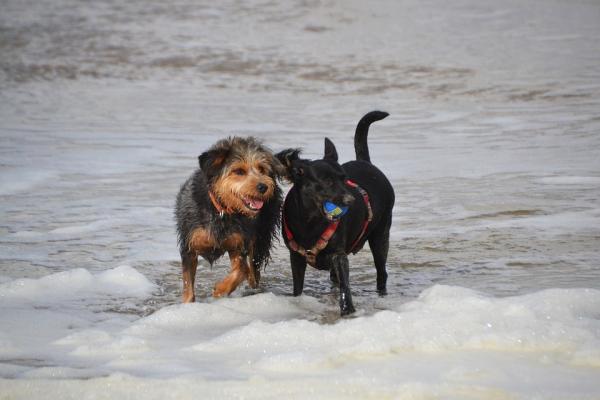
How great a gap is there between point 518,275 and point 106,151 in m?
8.22

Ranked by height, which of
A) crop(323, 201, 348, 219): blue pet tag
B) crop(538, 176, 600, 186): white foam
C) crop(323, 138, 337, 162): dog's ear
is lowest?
crop(538, 176, 600, 186): white foam

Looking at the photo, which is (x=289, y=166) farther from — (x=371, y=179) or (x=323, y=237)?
(x=371, y=179)

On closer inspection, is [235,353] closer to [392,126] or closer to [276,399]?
[276,399]

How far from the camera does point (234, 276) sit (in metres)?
5.94

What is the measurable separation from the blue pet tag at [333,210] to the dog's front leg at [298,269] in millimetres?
546

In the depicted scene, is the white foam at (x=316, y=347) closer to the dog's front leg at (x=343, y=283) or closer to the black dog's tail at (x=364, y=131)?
the dog's front leg at (x=343, y=283)

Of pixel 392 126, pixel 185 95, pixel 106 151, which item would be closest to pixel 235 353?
pixel 106 151

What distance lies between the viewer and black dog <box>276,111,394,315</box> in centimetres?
550

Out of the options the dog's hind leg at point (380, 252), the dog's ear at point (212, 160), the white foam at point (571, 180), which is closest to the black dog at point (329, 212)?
the dog's hind leg at point (380, 252)

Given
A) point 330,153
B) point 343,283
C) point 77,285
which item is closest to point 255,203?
point 330,153

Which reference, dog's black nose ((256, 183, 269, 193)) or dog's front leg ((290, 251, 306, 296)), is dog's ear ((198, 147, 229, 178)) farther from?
dog's front leg ((290, 251, 306, 296))

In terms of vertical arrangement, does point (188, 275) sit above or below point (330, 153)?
below

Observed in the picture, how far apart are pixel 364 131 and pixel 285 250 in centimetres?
170

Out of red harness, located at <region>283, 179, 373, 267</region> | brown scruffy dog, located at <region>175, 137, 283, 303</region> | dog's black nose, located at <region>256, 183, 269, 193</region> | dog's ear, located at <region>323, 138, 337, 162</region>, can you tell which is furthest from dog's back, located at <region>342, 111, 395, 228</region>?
dog's black nose, located at <region>256, 183, 269, 193</region>
